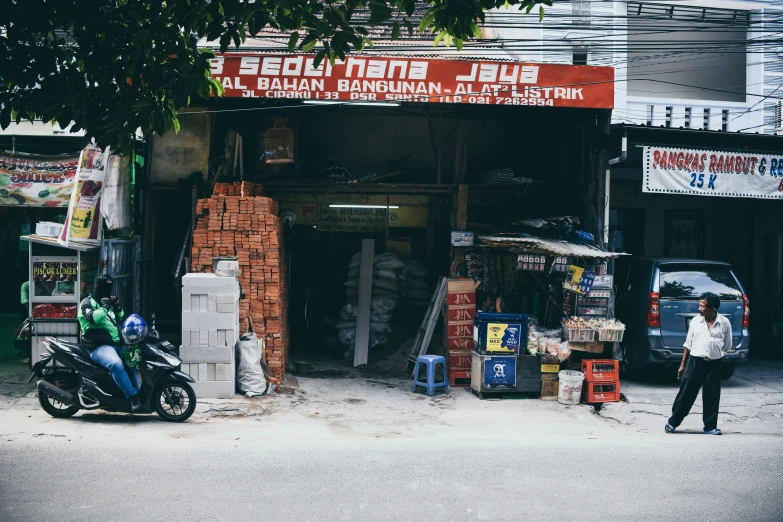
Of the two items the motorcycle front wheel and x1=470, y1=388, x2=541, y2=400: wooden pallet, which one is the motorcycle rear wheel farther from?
x1=470, y1=388, x2=541, y2=400: wooden pallet

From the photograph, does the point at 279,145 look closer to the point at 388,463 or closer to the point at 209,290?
the point at 209,290

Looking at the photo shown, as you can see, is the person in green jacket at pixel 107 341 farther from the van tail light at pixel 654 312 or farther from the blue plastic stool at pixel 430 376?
the van tail light at pixel 654 312

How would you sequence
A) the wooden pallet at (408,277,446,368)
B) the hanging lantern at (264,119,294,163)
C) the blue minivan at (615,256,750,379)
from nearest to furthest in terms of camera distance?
1. the blue minivan at (615,256,750,379)
2. the wooden pallet at (408,277,446,368)
3. the hanging lantern at (264,119,294,163)

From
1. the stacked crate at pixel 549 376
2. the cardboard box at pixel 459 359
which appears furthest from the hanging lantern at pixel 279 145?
the stacked crate at pixel 549 376

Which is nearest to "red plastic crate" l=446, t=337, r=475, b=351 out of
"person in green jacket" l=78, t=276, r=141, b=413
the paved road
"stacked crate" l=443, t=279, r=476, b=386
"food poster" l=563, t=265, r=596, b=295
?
"stacked crate" l=443, t=279, r=476, b=386

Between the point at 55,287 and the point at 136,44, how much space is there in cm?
579

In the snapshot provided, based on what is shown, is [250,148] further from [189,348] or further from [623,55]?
[623,55]

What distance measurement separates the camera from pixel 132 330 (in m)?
8.22

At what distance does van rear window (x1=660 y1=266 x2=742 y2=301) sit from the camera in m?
10.8

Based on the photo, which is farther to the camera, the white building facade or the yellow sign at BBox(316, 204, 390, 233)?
the white building facade

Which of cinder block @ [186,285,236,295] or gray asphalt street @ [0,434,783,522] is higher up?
cinder block @ [186,285,236,295]

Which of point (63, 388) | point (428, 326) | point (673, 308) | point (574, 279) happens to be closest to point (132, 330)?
point (63, 388)

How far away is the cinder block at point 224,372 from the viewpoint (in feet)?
31.9

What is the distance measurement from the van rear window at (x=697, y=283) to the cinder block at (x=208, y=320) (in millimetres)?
6690
